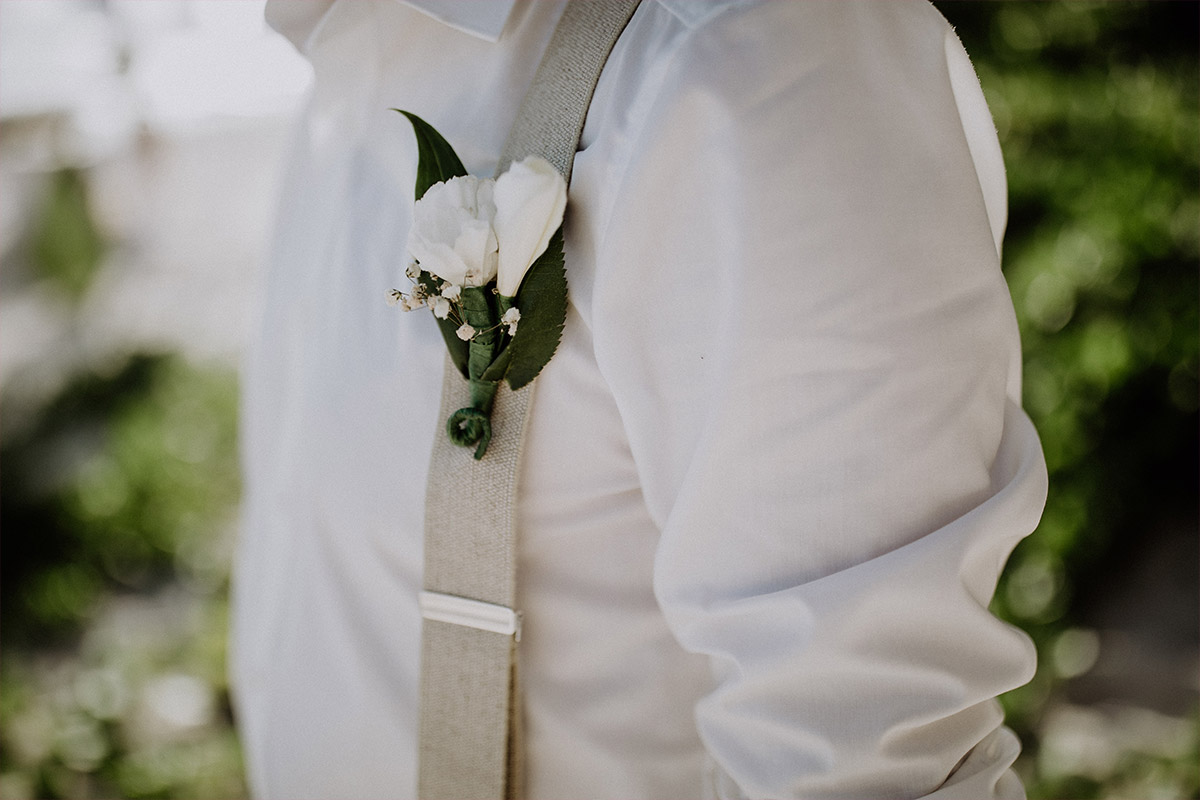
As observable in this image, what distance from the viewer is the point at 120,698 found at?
8.40 ft

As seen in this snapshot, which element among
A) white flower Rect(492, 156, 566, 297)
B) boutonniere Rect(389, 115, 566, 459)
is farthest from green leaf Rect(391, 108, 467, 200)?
white flower Rect(492, 156, 566, 297)

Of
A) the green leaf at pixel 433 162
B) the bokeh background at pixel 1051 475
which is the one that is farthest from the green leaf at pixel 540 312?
the bokeh background at pixel 1051 475

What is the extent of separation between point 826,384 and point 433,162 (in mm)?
437

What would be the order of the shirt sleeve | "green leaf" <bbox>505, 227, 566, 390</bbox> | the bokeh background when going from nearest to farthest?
the shirt sleeve, "green leaf" <bbox>505, 227, 566, 390</bbox>, the bokeh background

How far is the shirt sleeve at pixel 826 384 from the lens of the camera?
70 cm

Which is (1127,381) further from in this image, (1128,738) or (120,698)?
(120,698)

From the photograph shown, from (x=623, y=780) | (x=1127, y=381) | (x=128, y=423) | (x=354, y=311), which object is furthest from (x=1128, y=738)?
(x=128, y=423)

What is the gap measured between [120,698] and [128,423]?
0.94 m

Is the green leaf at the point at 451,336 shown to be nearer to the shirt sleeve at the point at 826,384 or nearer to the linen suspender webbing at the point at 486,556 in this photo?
the linen suspender webbing at the point at 486,556

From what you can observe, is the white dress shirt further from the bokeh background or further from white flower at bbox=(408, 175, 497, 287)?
the bokeh background

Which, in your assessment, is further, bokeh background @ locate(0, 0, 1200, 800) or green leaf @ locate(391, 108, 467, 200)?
bokeh background @ locate(0, 0, 1200, 800)

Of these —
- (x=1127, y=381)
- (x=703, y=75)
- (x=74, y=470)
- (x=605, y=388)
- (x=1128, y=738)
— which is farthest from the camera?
(x=74, y=470)

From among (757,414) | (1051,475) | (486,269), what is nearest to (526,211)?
(486,269)

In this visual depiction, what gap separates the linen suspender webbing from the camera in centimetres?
82
